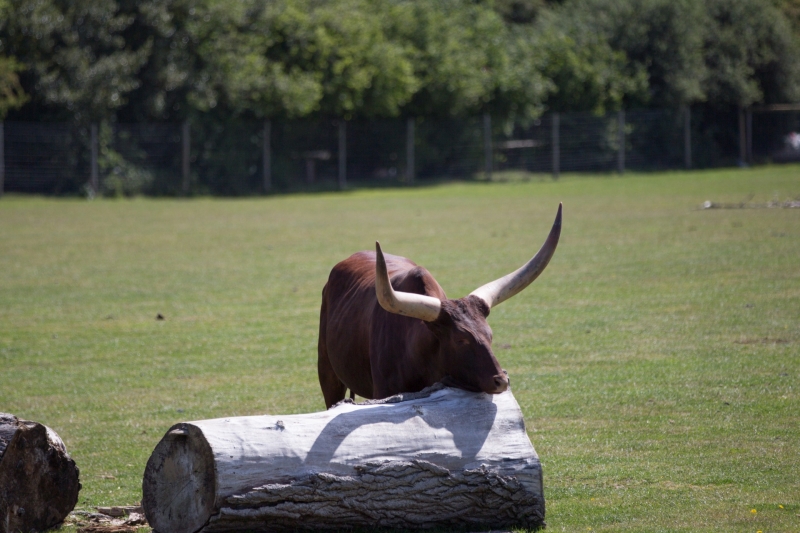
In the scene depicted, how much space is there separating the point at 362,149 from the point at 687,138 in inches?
583

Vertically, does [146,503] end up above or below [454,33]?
below

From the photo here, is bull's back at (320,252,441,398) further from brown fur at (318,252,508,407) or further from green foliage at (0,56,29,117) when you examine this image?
green foliage at (0,56,29,117)

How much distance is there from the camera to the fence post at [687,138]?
41.8 meters

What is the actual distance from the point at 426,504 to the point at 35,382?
5.39m

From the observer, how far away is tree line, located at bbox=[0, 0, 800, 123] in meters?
31.2

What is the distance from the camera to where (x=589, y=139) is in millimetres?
40375

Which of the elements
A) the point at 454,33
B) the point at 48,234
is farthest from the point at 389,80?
the point at 48,234

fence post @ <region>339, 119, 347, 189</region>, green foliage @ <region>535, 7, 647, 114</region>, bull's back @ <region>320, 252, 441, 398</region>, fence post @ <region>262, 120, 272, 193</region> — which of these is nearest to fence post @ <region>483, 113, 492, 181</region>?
green foliage @ <region>535, 7, 647, 114</region>

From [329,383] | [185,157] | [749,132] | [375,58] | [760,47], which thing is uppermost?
[760,47]

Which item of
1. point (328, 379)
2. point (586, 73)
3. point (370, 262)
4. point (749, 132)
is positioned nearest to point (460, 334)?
point (370, 262)

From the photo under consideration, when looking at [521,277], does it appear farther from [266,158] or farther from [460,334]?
[266,158]

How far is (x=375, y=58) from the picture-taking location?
36.3 m

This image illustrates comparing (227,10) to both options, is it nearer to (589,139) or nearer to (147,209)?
(147,209)

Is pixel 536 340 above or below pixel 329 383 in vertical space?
below
